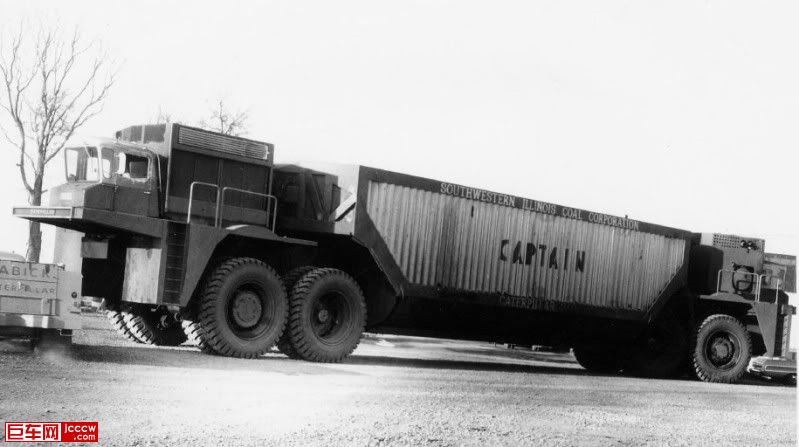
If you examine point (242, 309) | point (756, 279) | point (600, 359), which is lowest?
point (600, 359)

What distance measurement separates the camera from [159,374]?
36.4 ft

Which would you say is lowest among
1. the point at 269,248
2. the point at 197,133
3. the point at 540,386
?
the point at 540,386

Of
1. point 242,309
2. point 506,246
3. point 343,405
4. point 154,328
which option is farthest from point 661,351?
point 343,405

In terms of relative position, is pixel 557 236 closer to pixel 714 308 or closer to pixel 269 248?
pixel 714 308

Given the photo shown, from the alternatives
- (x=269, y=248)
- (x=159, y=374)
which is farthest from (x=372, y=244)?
(x=159, y=374)

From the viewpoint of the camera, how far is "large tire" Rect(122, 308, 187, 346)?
53.9ft

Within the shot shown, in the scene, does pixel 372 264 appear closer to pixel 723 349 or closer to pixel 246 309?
pixel 246 309

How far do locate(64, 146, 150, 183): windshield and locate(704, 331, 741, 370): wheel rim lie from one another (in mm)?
11496

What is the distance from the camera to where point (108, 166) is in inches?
553

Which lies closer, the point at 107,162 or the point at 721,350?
the point at 107,162

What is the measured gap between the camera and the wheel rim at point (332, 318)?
49.9 ft

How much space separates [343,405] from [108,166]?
238 inches

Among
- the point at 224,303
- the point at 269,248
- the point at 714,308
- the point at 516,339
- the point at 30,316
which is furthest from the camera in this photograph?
the point at 714,308

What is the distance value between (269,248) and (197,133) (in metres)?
2.00
